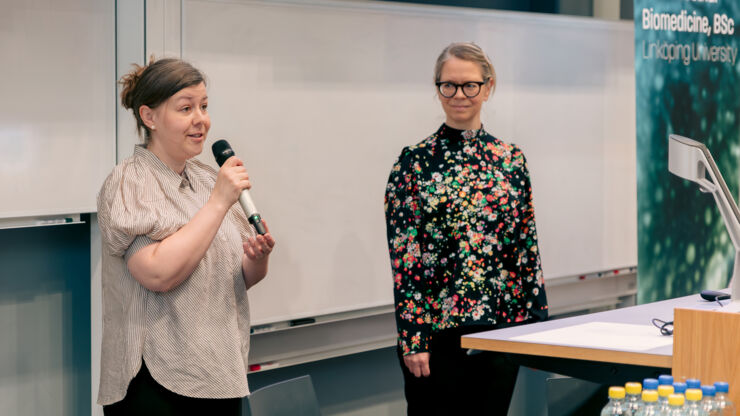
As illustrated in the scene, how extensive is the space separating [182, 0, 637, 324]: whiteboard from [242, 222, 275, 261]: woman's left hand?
0.88 metres

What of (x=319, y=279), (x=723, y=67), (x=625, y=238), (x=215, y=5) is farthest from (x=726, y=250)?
(x=215, y=5)

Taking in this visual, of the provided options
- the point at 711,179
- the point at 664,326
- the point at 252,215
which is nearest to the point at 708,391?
the point at 664,326

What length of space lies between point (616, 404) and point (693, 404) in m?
0.14

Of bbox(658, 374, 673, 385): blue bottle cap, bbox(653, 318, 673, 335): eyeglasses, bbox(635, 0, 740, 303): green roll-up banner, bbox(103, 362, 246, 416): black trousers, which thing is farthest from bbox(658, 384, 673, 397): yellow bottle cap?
bbox(635, 0, 740, 303): green roll-up banner

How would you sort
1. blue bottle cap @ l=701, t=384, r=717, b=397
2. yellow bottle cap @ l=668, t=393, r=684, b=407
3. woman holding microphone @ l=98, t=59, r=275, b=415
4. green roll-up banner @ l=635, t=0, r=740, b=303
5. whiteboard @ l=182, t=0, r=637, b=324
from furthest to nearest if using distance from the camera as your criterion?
green roll-up banner @ l=635, t=0, r=740, b=303 → whiteboard @ l=182, t=0, r=637, b=324 → woman holding microphone @ l=98, t=59, r=275, b=415 → blue bottle cap @ l=701, t=384, r=717, b=397 → yellow bottle cap @ l=668, t=393, r=684, b=407

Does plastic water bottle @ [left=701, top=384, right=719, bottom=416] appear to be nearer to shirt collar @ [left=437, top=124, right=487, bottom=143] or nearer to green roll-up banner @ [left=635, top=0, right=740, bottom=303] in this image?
shirt collar @ [left=437, top=124, right=487, bottom=143]

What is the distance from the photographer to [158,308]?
218cm

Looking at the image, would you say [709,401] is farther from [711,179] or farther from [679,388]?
[711,179]

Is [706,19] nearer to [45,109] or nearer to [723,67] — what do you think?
[723,67]

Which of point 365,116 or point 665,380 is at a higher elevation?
point 365,116

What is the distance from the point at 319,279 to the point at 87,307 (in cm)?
88

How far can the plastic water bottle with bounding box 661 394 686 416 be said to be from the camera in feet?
4.92

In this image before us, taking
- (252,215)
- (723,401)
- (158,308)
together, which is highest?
(252,215)

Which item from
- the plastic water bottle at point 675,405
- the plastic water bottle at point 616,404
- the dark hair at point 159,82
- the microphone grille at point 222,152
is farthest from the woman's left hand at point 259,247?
the plastic water bottle at point 675,405
